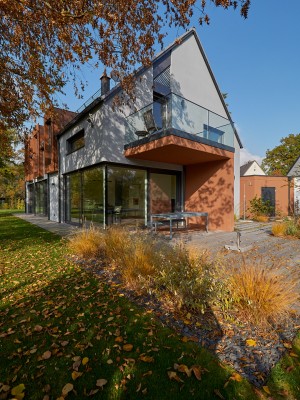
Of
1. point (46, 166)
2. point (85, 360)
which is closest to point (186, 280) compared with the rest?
point (85, 360)

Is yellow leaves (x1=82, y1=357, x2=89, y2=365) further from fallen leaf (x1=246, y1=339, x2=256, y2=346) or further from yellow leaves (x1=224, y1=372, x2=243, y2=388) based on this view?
fallen leaf (x1=246, y1=339, x2=256, y2=346)

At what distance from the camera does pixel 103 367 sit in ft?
7.04

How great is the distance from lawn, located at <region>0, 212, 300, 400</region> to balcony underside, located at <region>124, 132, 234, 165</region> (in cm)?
558

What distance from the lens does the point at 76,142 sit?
40.0 feet

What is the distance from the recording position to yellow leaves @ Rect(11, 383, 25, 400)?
184 centimetres

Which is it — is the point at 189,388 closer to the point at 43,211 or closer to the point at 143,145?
the point at 143,145

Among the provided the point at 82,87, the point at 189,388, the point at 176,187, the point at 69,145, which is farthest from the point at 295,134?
the point at 189,388

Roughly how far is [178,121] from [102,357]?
291 inches

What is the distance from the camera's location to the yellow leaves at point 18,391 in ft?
6.04

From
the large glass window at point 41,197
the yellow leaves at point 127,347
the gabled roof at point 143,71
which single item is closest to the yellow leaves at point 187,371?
the yellow leaves at point 127,347

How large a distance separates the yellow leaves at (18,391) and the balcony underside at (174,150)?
22.5ft

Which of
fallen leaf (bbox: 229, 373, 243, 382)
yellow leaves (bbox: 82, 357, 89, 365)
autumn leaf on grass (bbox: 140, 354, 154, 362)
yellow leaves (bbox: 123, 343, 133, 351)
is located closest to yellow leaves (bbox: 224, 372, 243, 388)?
fallen leaf (bbox: 229, 373, 243, 382)

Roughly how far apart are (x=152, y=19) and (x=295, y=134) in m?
47.9

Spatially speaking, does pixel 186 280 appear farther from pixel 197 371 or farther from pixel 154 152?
pixel 154 152
